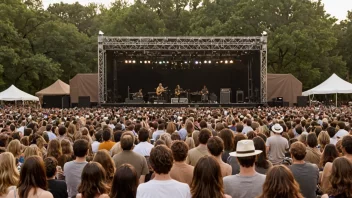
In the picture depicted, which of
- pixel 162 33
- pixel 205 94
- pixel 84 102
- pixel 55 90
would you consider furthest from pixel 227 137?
pixel 162 33

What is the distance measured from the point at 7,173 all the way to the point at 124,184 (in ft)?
4.99

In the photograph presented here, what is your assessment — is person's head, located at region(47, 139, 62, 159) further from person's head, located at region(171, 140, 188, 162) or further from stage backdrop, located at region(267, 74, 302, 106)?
stage backdrop, located at region(267, 74, 302, 106)

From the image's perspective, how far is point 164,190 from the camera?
15.6ft

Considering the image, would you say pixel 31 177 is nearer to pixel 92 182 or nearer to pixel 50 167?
pixel 92 182

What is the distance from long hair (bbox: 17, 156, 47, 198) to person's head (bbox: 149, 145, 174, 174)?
1.08 meters

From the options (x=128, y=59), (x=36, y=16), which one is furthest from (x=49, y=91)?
(x=36, y=16)

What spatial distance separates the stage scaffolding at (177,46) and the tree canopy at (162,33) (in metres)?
13.5

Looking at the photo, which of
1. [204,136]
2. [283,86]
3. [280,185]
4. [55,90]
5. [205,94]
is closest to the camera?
[280,185]

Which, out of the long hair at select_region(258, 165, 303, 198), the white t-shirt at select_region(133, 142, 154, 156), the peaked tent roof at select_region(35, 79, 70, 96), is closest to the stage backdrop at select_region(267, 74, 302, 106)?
the peaked tent roof at select_region(35, 79, 70, 96)

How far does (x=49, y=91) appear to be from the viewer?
44000mm

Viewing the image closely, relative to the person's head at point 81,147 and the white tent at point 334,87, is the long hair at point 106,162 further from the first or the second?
the white tent at point 334,87

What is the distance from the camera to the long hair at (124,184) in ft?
15.9

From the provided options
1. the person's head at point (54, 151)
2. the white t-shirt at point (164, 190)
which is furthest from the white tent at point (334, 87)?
the white t-shirt at point (164, 190)

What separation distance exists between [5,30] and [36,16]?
6074 mm
